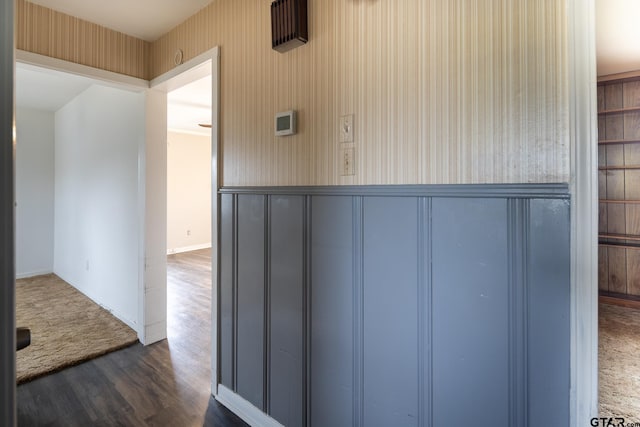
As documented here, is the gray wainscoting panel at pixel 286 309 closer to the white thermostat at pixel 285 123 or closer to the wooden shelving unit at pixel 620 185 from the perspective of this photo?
the white thermostat at pixel 285 123

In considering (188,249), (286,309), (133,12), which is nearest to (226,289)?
(286,309)

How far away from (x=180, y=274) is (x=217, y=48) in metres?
3.83

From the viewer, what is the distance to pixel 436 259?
113cm

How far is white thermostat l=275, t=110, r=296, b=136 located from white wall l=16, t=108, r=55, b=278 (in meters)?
4.87

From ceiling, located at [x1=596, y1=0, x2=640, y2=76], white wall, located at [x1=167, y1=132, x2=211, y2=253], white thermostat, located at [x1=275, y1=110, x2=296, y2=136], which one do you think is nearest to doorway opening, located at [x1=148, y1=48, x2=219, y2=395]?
white wall, located at [x1=167, y1=132, x2=211, y2=253]

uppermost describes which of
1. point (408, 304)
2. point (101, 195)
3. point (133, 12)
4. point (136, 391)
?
point (133, 12)

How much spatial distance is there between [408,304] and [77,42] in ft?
8.62

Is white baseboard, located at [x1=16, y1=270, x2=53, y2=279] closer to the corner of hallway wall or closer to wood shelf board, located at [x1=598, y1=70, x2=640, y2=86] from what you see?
the corner of hallway wall

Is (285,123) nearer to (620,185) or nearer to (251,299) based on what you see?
(251,299)

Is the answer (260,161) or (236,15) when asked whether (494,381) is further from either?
(236,15)

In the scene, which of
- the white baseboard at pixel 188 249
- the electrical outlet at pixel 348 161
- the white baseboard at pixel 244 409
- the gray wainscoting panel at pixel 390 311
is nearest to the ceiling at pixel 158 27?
the electrical outlet at pixel 348 161

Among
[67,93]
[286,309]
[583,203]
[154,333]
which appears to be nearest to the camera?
[583,203]

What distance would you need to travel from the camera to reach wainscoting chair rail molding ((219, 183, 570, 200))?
0.93 m

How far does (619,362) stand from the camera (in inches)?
93.0
